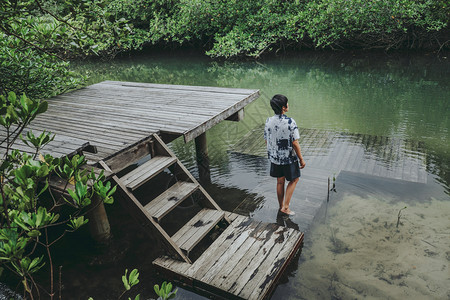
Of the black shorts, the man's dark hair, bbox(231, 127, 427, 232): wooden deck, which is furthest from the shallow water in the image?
the man's dark hair

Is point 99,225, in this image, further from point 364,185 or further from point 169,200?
point 364,185

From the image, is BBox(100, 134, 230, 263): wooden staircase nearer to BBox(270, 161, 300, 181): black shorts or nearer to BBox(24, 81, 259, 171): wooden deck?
BBox(24, 81, 259, 171): wooden deck

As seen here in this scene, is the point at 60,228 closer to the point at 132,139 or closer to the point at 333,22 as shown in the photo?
the point at 132,139

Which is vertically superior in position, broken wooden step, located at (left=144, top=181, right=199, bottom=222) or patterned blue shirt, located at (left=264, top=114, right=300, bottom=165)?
patterned blue shirt, located at (left=264, top=114, right=300, bottom=165)

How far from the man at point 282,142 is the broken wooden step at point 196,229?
1.01 meters

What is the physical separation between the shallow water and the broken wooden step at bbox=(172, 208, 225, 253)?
0.56 m

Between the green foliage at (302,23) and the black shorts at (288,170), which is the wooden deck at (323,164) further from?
the green foliage at (302,23)

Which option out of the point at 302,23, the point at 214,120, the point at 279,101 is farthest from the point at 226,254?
the point at 302,23

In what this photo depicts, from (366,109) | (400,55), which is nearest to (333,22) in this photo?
(400,55)

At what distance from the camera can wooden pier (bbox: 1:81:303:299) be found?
3564 mm

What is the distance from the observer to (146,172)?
4258 millimetres

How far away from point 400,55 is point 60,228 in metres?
16.5

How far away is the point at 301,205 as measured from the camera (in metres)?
5.05

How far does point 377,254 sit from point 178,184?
2678 mm
